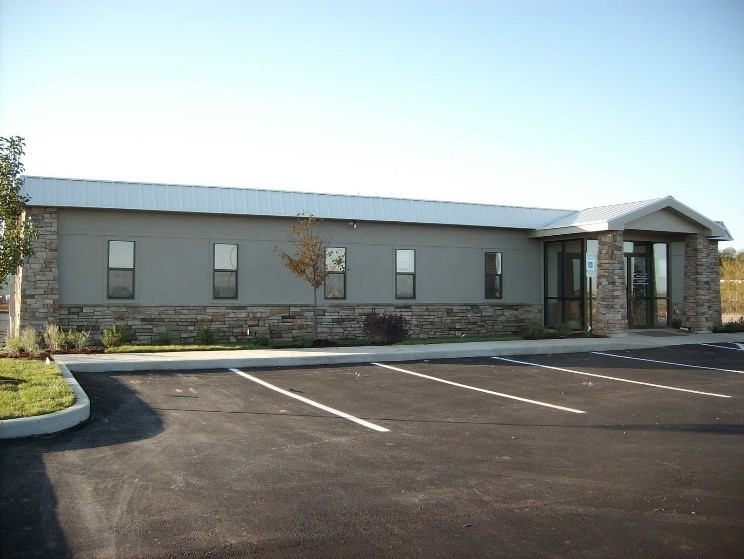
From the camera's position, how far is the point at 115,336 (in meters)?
17.3

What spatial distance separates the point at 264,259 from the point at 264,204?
5.15 ft

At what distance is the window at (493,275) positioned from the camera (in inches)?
899

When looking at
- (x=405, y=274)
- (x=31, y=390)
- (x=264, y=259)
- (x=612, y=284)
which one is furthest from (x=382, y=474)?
(x=612, y=284)

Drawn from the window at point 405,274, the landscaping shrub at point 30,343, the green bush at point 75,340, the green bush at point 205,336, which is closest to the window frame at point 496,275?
the window at point 405,274

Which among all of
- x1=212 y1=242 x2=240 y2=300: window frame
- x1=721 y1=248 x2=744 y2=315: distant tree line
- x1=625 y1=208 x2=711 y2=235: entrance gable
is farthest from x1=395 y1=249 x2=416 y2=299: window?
x1=721 y1=248 x2=744 y2=315: distant tree line

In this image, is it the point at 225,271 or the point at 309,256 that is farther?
the point at 225,271

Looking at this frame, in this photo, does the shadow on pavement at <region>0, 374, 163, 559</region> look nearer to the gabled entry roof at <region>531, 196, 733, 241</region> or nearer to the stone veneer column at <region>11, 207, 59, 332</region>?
the stone veneer column at <region>11, 207, 59, 332</region>

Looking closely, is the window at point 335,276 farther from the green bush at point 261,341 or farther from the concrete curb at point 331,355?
the concrete curb at point 331,355

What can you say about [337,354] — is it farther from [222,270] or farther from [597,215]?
[597,215]

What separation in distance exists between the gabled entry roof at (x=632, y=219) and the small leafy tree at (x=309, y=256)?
7.22m

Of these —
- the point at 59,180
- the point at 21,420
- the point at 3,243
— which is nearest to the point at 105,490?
the point at 21,420

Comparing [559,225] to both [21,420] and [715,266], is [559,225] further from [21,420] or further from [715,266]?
[21,420]

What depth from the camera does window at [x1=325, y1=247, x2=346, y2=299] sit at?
20391 millimetres

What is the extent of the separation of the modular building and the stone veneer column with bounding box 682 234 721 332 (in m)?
0.04
